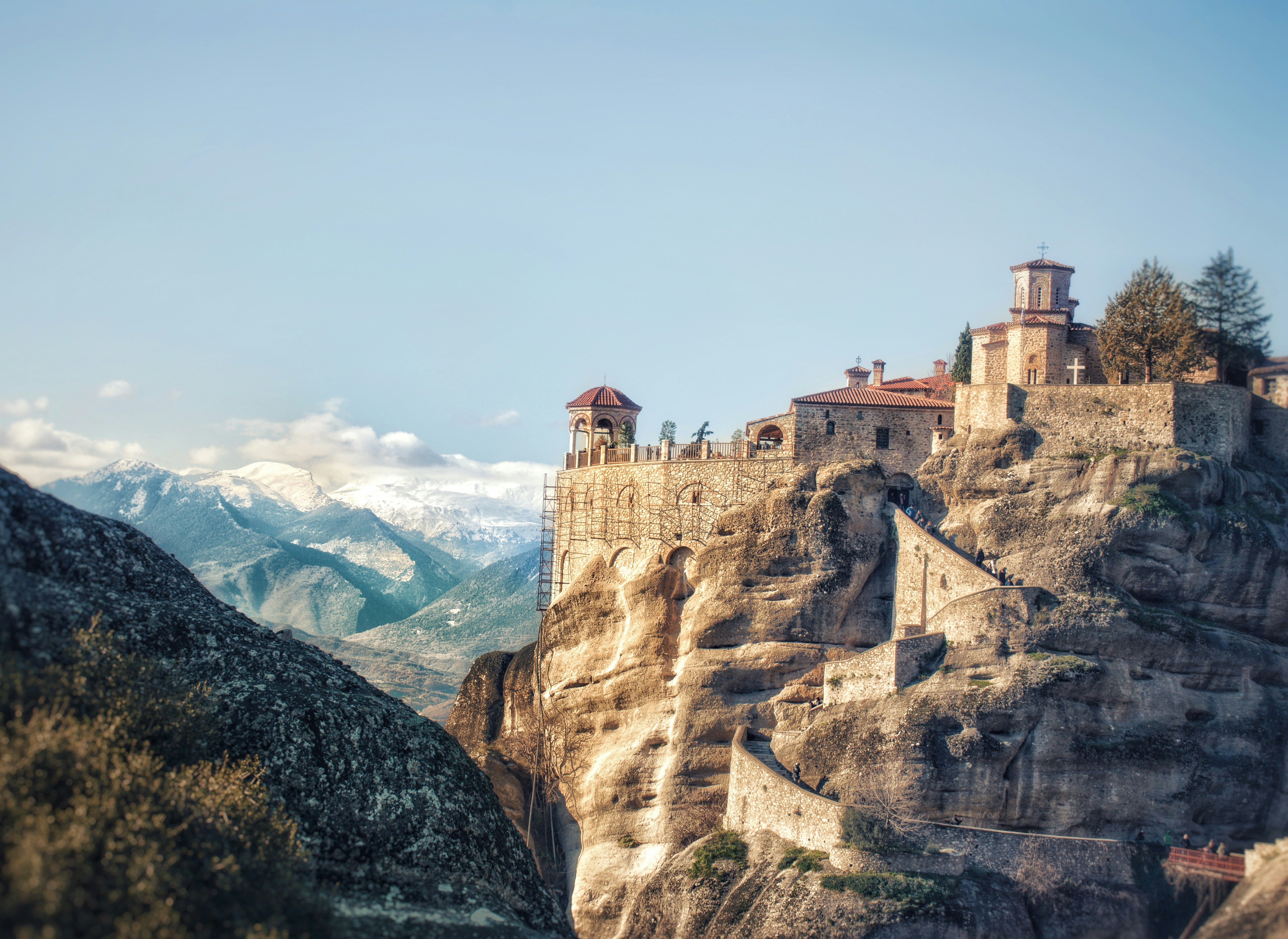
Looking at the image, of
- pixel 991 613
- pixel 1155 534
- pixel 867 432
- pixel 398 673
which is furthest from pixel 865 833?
pixel 398 673

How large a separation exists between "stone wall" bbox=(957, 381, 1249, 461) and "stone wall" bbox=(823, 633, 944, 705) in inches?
381

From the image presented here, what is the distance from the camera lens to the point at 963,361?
182 feet

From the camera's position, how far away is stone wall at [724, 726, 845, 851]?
39125mm

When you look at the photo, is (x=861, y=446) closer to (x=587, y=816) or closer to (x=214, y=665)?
(x=587, y=816)

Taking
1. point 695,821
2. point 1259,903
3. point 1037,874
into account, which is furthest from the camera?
point 695,821

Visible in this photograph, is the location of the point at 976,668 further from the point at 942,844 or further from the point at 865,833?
the point at 865,833

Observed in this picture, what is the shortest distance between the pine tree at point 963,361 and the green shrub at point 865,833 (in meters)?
22.4

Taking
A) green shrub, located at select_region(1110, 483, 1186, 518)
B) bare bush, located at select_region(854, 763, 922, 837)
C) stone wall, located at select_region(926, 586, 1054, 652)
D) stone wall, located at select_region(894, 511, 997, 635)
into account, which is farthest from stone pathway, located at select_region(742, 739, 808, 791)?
green shrub, located at select_region(1110, 483, 1186, 518)

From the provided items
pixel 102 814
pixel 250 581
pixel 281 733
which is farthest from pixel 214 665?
pixel 250 581

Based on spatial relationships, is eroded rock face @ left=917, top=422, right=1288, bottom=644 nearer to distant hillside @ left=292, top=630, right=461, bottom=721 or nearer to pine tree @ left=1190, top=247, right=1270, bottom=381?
pine tree @ left=1190, top=247, right=1270, bottom=381

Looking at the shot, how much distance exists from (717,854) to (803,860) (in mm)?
4295

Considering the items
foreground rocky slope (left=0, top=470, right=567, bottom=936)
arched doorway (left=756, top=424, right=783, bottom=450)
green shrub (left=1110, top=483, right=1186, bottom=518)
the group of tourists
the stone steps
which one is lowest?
the stone steps

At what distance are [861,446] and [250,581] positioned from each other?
6329 inches

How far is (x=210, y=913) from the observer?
19.3m
